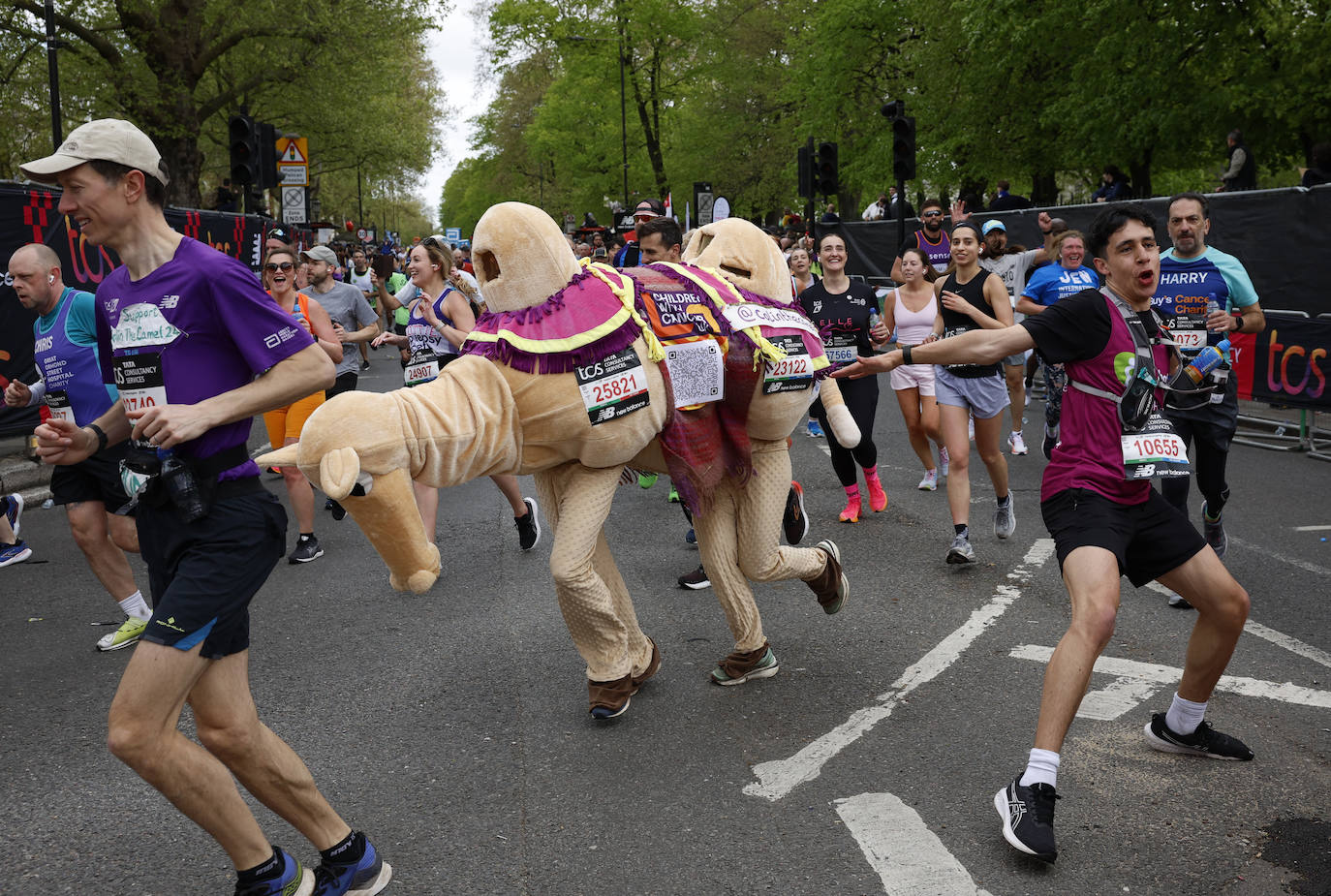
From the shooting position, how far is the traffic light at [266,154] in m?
16.6

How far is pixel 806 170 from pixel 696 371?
61.9 feet

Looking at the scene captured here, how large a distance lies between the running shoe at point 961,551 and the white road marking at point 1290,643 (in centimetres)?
154

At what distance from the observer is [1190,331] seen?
6.27 metres

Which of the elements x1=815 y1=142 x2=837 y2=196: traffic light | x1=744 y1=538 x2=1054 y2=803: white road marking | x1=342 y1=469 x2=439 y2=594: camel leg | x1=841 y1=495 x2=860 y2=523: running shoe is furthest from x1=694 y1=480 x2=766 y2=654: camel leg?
x1=815 y1=142 x2=837 y2=196: traffic light

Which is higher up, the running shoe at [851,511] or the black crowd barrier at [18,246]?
the black crowd barrier at [18,246]

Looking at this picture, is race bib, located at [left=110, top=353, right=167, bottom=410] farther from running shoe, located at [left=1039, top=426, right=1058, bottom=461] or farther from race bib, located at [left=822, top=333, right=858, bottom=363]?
race bib, located at [left=822, top=333, right=858, bottom=363]

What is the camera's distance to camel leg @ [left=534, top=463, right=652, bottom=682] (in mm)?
4418

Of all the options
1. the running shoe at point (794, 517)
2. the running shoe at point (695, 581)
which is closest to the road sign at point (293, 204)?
the running shoe at point (695, 581)

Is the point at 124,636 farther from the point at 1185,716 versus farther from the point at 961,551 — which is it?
the point at 1185,716

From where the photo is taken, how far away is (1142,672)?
16.5 feet

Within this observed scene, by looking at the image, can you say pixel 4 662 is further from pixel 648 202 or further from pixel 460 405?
pixel 648 202

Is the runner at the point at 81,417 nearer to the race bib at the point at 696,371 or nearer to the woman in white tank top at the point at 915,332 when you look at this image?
the race bib at the point at 696,371

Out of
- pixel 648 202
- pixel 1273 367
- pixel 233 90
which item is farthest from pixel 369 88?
pixel 1273 367

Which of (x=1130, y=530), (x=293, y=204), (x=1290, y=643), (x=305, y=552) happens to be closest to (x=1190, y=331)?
(x=1290, y=643)
